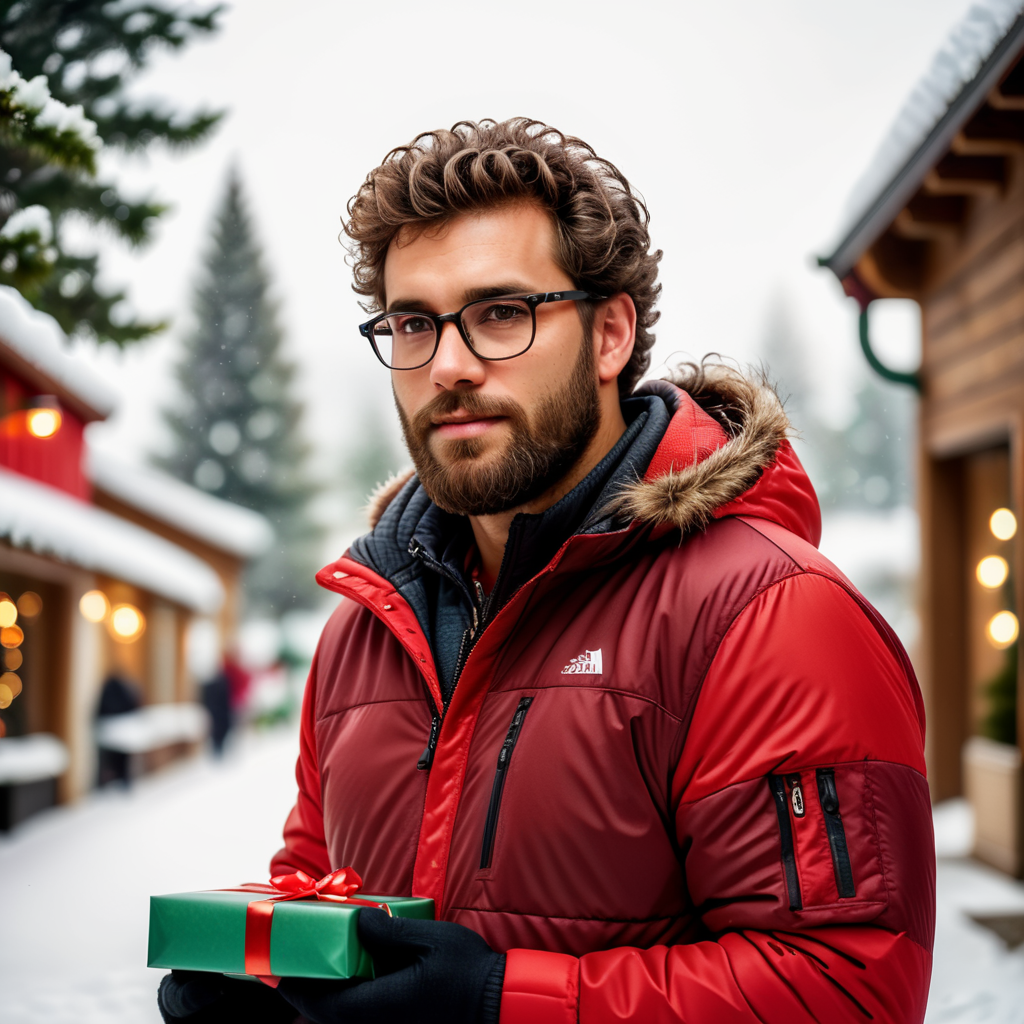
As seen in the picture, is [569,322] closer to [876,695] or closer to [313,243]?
[876,695]

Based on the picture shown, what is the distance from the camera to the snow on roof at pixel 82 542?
8.84 m

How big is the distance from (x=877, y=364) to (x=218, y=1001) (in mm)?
6950

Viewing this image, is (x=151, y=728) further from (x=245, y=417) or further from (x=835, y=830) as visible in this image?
(x=245, y=417)

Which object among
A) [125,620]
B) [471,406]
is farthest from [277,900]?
[125,620]

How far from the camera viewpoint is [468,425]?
183 cm

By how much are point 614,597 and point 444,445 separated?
0.40 meters

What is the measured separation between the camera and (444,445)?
1846 mm

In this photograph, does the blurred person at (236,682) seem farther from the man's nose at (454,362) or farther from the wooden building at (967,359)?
the man's nose at (454,362)

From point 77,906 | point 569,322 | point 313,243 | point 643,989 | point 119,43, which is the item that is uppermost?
point 313,243

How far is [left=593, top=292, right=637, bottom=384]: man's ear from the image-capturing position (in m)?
1.96

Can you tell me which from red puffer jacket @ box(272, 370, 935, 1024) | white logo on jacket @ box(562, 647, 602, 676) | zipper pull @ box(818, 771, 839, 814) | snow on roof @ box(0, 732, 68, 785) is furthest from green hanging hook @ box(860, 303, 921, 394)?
snow on roof @ box(0, 732, 68, 785)

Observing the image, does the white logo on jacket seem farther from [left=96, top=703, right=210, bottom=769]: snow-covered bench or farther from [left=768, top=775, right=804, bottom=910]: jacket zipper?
[left=96, top=703, right=210, bottom=769]: snow-covered bench

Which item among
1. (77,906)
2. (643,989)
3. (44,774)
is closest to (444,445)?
(643,989)

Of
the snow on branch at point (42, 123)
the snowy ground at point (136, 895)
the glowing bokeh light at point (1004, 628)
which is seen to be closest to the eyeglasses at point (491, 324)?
the snow on branch at point (42, 123)
